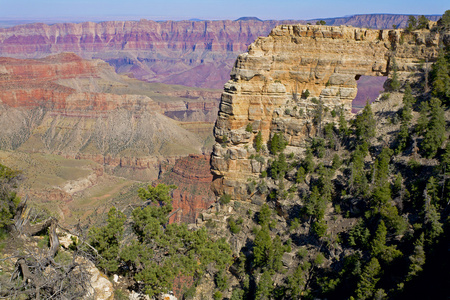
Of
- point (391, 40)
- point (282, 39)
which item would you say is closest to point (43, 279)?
point (282, 39)

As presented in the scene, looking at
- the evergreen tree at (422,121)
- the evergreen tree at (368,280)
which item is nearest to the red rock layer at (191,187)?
the evergreen tree at (422,121)

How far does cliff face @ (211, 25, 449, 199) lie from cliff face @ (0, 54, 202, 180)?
119m

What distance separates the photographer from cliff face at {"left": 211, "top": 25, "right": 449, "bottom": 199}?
46406mm

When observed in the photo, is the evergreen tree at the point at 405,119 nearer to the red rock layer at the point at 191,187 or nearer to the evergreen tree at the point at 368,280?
the evergreen tree at the point at 368,280

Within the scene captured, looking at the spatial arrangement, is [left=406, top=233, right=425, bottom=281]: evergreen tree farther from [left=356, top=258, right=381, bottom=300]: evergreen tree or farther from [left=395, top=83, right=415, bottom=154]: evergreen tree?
[left=395, top=83, right=415, bottom=154]: evergreen tree

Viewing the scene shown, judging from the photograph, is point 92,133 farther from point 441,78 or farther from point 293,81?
point 441,78

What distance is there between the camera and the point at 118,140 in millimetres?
181750

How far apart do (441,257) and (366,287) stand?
5554 millimetres

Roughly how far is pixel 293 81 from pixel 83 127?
160067 mm

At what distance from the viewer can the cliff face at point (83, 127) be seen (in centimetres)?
17225

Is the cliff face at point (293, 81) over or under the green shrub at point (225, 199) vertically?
over

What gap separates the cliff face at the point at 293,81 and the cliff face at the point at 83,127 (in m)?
119


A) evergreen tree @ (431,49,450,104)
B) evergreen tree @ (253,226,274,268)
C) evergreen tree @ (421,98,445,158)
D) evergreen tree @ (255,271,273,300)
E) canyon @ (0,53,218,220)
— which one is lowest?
canyon @ (0,53,218,220)

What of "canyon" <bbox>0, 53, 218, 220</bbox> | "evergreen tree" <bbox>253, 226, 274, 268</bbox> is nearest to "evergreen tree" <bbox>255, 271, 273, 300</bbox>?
"evergreen tree" <bbox>253, 226, 274, 268</bbox>
